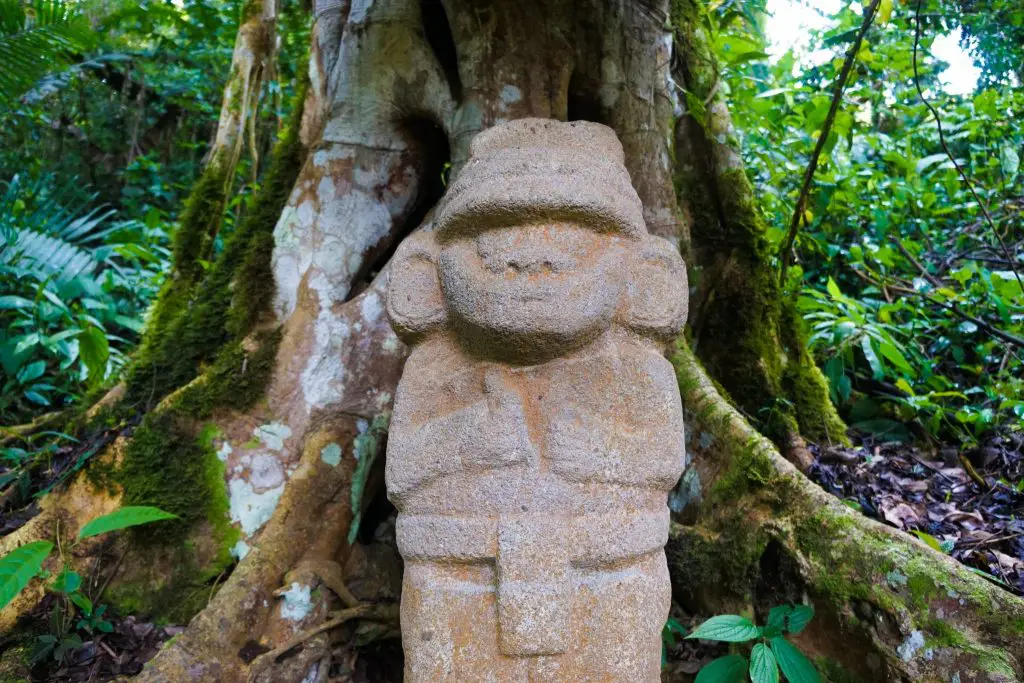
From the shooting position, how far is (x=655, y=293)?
7.03 ft

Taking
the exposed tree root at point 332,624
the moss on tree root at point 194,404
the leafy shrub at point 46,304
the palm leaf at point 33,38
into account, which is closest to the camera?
the exposed tree root at point 332,624

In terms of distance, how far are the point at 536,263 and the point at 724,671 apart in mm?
1265

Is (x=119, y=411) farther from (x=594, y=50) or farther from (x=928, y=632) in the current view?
(x=928, y=632)

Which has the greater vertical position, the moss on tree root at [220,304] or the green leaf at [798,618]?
the moss on tree root at [220,304]

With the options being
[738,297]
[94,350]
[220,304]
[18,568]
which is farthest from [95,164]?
[738,297]

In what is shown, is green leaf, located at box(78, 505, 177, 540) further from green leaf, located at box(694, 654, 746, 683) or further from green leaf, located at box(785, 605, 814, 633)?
green leaf, located at box(785, 605, 814, 633)

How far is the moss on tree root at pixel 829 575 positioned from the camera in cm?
195

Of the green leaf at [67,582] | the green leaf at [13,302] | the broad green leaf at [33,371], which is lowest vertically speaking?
the green leaf at [67,582]

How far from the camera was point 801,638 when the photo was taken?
233 cm

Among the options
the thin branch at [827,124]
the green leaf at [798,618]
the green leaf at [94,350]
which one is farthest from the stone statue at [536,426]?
the green leaf at [94,350]

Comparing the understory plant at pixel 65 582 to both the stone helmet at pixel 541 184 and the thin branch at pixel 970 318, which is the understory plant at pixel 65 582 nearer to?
the stone helmet at pixel 541 184

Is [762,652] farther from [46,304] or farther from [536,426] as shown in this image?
[46,304]

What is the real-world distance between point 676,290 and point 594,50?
69.3 inches

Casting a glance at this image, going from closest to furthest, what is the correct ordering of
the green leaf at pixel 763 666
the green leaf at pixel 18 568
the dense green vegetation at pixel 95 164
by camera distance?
1. the green leaf at pixel 763 666
2. the green leaf at pixel 18 568
3. the dense green vegetation at pixel 95 164
